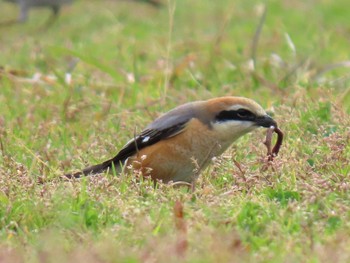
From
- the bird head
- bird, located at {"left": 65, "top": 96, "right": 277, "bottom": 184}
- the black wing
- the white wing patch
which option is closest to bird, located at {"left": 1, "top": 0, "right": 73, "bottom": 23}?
the black wing

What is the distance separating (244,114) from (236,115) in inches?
1.9

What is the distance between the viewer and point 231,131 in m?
6.64

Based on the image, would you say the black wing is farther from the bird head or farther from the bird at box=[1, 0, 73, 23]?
the bird at box=[1, 0, 73, 23]

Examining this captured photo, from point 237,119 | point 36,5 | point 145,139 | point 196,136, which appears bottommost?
point 36,5

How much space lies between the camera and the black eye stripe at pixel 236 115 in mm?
6645

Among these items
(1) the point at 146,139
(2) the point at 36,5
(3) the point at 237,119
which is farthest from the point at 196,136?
(2) the point at 36,5

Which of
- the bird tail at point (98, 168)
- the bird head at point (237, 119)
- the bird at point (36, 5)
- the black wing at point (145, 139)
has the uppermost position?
the bird head at point (237, 119)

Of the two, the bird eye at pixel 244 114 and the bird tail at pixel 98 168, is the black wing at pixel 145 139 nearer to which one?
the bird tail at pixel 98 168

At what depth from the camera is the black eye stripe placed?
21.8 feet

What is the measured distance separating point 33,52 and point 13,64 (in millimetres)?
309

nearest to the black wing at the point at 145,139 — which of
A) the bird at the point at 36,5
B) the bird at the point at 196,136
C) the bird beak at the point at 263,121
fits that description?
the bird at the point at 196,136

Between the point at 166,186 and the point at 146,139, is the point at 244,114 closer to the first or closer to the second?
the point at 146,139

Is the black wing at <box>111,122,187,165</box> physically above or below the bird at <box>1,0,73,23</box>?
above

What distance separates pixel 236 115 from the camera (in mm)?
6660
